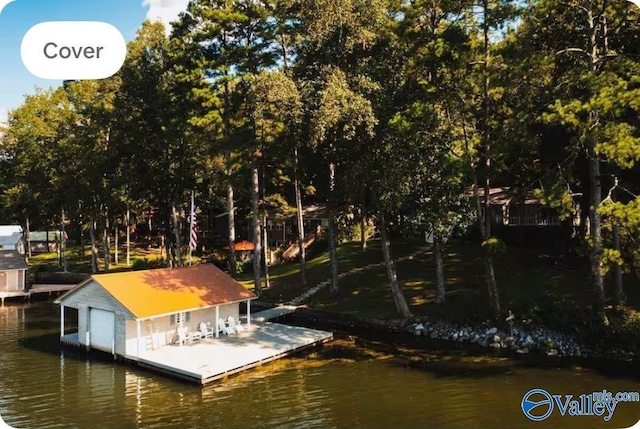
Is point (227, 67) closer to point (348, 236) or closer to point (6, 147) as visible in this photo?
point (348, 236)

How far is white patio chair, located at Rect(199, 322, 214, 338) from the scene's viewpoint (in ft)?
79.2

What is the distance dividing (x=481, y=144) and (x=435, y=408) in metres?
13.4

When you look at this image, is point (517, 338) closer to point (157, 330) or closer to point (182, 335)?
point (182, 335)

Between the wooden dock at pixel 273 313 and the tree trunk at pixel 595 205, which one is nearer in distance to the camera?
the tree trunk at pixel 595 205

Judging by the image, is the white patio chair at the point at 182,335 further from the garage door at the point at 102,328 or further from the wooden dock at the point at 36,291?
the wooden dock at the point at 36,291

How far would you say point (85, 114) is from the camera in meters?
41.4

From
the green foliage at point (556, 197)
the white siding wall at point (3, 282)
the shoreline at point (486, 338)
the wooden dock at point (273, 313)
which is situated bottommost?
the shoreline at point (486, 338)

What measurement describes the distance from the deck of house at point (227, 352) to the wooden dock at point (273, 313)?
61.9 inches

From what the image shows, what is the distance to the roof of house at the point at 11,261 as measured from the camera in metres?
39.1

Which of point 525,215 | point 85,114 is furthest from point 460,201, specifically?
point 85,114

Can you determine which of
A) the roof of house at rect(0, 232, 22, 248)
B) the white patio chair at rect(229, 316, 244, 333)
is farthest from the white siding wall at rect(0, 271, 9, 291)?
the white patio chair at rect(229, 316, 244, 333)

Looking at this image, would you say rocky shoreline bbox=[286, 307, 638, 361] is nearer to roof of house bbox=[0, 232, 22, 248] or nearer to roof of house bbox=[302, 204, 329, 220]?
roof of house bbox=[302, 204, 329, 220]

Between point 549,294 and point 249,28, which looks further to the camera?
point 249,28

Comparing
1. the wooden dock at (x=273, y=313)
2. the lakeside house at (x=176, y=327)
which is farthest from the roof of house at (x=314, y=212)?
the lakeside house at (x=176, y=327)
